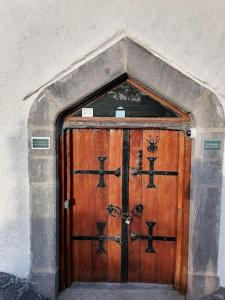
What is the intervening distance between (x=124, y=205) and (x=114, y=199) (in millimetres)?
142

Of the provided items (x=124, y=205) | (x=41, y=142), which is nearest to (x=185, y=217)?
(x=124, y=205)

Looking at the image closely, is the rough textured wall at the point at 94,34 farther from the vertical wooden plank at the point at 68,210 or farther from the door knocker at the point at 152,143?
the door knocker at the point at 152,143

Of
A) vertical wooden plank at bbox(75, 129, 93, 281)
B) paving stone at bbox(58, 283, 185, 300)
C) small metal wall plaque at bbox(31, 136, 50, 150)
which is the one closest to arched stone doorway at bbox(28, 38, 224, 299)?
small metal wall plaque at bbox(31, 136, 50, 150)

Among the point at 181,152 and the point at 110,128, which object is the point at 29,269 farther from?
the point at 181,152

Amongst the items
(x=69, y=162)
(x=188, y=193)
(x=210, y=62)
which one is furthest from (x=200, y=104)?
(x=69, y=162)

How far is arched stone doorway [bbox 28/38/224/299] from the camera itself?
3885mm

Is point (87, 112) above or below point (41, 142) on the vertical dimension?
above

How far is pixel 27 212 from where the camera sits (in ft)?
13.7

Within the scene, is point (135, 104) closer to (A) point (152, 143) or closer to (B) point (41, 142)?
(A) point (152, 143)

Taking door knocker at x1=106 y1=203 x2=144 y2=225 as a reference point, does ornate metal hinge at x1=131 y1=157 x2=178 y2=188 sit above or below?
above

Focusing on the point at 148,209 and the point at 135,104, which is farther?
the point at 148,209

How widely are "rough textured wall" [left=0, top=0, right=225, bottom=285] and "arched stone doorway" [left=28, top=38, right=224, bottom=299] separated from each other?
141 millimetres

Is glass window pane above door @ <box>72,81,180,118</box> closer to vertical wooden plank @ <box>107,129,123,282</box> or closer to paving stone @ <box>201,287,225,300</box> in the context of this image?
vertical wooden plank @ <box>107,129,123,282</box>

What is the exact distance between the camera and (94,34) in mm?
3898
